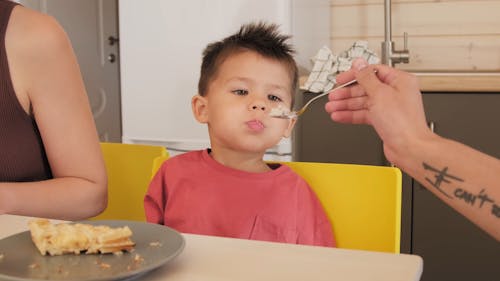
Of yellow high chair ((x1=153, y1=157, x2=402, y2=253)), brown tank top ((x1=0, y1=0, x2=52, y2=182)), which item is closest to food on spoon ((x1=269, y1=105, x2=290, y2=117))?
yellow high chair ((x1=153, y1=157, x2=402, y2=253))

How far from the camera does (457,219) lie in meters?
2.26

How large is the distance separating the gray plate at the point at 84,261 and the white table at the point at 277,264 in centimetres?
2

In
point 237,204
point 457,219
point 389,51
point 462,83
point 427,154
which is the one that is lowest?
point 457,219

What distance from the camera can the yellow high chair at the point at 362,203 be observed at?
1.18m

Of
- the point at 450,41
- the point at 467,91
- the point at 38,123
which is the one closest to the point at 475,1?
the point at 450,41

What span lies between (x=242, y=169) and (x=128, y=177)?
281 millimetres

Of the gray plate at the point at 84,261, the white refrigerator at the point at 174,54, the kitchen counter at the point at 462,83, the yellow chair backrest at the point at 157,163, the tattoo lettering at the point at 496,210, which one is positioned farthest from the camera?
the white refrigerator at the point at 174,54

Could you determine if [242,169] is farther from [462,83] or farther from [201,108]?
[462,83]

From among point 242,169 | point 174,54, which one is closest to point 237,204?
point 242,169

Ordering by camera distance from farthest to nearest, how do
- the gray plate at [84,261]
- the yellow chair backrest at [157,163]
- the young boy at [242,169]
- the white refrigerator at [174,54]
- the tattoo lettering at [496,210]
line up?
the white refrigerator at [174,54]
the yellow chair backrest at [157,163]
the young boy at [242,169]
the tattoo lettering at [496,210]
the gray plate at [84,261]

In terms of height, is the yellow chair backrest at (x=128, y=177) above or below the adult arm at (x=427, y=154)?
below

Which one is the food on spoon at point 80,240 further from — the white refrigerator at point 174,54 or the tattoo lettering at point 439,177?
the white refrigerator at point 174,54

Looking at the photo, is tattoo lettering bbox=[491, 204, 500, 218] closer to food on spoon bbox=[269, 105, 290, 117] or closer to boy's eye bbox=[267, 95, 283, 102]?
food on spoon bbox=[269, 105, 290, 117]

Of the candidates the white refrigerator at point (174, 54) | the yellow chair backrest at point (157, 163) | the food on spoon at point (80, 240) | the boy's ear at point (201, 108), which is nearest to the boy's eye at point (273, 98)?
the boy's ear at point (201, 108)
